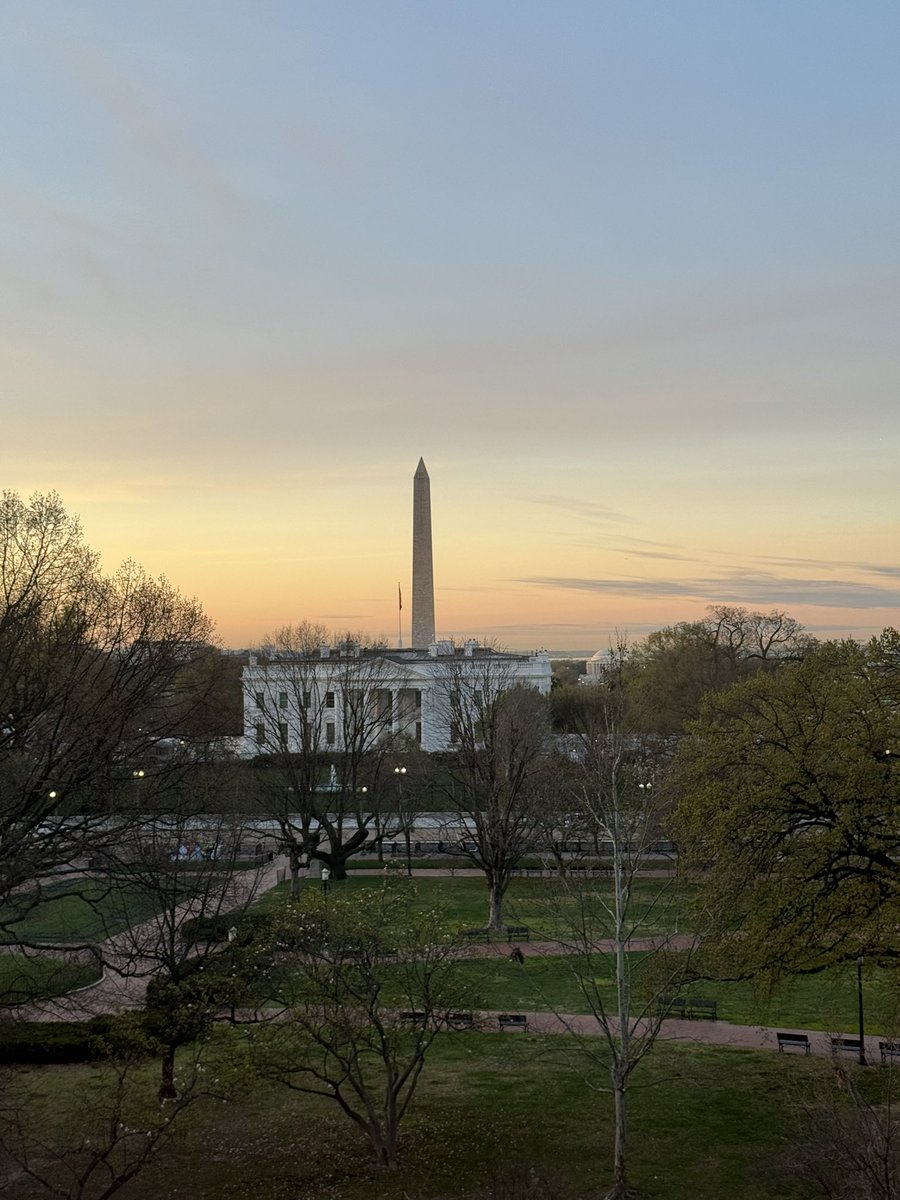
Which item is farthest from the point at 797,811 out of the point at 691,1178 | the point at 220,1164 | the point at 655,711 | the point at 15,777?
the point at 655,711

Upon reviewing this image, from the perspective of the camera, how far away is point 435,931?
663 inches

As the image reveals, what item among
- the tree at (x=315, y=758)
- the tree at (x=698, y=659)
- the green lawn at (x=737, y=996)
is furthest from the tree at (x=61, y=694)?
the tree at (x=698, y=659)

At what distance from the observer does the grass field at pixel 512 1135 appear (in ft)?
51.2

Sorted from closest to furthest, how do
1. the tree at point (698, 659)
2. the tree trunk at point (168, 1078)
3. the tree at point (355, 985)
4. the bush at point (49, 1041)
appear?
the tree at point (355, 985) < the tree trunk at point (168, 1078) < the bush at point (49, 1041) < the tree at point (698, 659)

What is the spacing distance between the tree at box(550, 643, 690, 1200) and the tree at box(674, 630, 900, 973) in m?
1.25

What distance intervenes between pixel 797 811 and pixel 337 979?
26.4ft

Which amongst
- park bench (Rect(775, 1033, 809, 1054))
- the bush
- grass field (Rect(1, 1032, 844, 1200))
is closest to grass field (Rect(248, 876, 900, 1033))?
park bench (Rect(775, 1033, 809, 1054))

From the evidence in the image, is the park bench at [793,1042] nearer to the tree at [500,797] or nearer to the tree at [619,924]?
the tree at [619,924]

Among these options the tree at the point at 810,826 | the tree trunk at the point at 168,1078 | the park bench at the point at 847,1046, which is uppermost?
the tree at the point at 810,826

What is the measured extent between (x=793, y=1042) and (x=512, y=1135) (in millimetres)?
6868

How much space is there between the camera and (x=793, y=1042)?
2112 cm

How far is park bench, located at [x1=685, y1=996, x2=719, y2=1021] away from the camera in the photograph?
23703mm

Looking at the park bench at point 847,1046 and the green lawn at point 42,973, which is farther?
the green lawn at point 42,973

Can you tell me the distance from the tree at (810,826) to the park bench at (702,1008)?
5.43m
